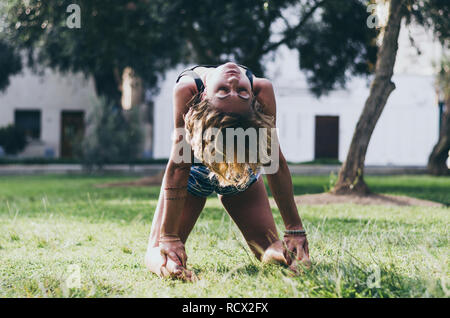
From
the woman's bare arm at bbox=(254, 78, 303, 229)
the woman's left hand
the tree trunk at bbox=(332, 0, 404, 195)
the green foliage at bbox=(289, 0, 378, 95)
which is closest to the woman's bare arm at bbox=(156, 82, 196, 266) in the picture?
the woman's bare arm at bbox=(254, 78, 303, 229)

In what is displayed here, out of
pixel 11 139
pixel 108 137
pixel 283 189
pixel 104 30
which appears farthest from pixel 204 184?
pixel 11 139

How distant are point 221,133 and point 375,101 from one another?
631 cm

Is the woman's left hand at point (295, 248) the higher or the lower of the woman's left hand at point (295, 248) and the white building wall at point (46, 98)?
the lower

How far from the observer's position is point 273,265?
323 centimetres

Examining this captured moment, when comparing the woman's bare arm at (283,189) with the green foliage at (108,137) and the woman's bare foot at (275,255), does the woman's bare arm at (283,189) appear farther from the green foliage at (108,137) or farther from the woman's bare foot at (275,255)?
the green foliage at (108,137)

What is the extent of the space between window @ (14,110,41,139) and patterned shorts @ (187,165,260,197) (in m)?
24.5

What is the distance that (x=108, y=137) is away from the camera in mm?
17062

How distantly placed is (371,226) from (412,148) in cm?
2139

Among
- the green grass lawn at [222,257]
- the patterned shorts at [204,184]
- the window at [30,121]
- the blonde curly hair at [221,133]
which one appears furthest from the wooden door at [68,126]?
the blonde curly hair at [221,133]

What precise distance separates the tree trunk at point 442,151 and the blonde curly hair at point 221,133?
1480 cm

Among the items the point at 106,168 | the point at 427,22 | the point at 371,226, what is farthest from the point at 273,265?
the point at 106,168

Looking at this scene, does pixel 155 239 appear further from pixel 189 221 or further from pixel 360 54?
pixel 360 54

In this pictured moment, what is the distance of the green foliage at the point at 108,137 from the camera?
56.0 ft

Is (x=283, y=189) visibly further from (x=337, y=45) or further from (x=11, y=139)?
(x=11, y=139)
